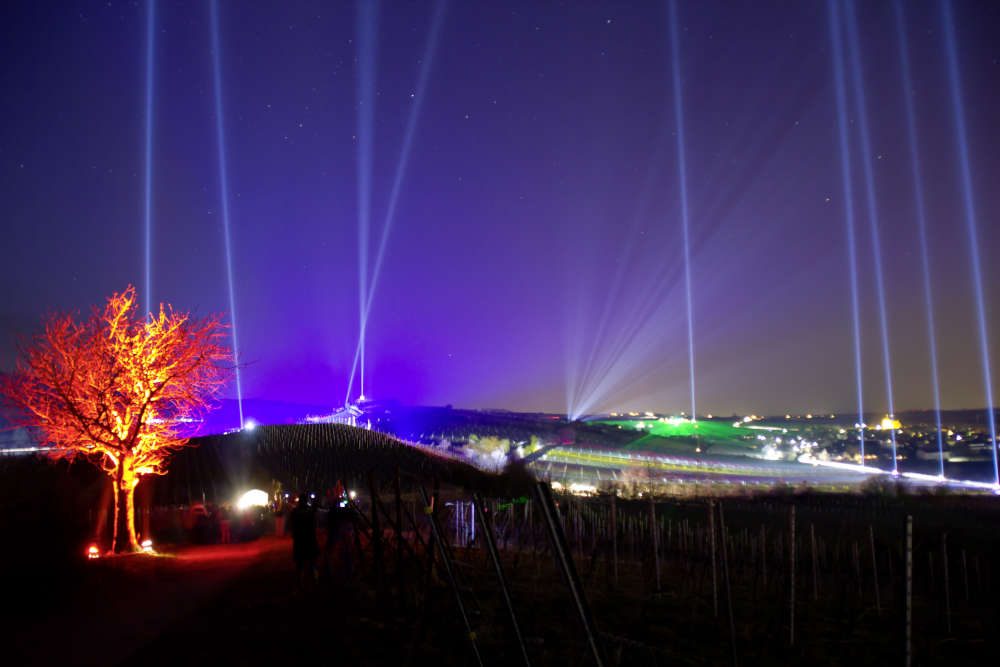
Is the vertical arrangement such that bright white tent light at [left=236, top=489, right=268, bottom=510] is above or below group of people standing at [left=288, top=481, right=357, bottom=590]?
below

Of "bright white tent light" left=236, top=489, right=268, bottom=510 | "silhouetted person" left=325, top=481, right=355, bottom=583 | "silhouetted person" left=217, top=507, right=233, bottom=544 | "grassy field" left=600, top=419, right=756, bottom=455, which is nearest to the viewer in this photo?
"silhouetted person" left=325, top=481, right=355, bottom=583

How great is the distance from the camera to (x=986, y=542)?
92.0 ft

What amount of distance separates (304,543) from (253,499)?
72.2 feet

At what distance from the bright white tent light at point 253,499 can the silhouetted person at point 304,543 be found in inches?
797

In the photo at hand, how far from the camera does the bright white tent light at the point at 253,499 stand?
109 ft

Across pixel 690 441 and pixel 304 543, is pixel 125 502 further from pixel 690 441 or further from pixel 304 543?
pixel 690 441

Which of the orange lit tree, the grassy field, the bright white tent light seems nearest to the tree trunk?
the orange lit tree

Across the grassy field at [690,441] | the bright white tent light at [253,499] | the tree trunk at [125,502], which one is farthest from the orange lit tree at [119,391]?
the grassy field at [690,441]

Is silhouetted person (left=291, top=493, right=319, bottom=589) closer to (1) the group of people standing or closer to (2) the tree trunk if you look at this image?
(1) the group of people standing

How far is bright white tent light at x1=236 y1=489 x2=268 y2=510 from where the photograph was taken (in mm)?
33219

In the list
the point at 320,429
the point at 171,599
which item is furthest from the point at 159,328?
the point at 320,429

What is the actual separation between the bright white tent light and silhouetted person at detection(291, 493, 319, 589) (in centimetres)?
2025

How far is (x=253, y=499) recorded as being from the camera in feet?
112

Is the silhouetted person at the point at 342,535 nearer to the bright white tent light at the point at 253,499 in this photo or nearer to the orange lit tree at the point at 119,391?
the orange lit tree at the point at 119,391
